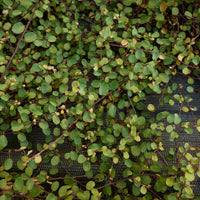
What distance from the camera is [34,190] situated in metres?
0.77

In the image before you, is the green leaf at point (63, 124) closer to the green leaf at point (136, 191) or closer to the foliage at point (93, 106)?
the foliage at point (93, 106)

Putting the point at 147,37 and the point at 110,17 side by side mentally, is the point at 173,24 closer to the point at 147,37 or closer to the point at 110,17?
the point at 147,37

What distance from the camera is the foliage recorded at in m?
0.81

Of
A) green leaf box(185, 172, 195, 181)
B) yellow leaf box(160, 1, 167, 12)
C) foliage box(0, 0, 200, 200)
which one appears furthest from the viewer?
yellow leaf box(160, 1, 167, 12)

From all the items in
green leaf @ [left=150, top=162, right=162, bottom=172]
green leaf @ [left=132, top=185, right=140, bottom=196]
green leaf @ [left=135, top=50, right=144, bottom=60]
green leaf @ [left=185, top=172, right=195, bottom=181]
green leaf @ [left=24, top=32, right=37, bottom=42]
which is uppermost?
green leaf @ [left=24, top=32, right=37, bottom=42]

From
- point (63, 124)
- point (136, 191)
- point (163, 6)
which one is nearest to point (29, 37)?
point (63, 124)

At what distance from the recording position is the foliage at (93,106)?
Answer: 81 cm

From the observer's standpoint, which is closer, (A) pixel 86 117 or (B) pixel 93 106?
(A) pixel 86 117

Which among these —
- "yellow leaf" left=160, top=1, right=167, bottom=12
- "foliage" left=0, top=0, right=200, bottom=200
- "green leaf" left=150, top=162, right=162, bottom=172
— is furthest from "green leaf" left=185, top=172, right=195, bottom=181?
"yellow leaf" left=160, top=1, right=167, bottom=12

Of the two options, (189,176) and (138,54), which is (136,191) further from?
(138,54)

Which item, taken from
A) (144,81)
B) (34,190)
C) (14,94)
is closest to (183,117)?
(144,81)

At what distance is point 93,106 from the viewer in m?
0.93

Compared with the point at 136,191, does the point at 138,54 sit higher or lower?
higher

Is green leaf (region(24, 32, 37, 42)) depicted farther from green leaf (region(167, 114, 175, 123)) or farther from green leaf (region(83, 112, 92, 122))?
green leaf (region(167, 114, 175, 123))
